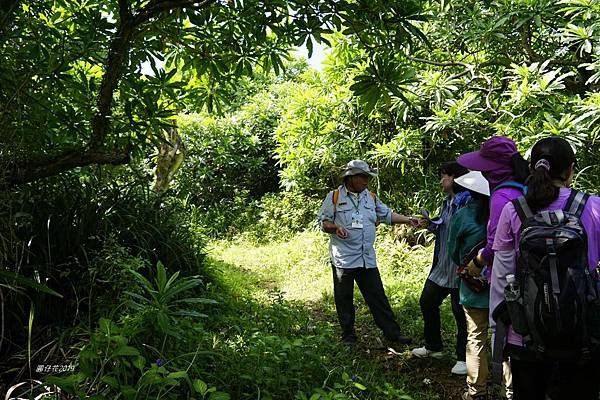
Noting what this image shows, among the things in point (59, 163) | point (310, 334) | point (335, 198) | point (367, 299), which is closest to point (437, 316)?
point (367, 299)

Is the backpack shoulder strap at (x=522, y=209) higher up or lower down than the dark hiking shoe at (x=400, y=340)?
higher up

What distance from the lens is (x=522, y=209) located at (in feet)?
7.70

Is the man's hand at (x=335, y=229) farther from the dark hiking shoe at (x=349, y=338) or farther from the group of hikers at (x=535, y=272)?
the group of hikers at (x=535, y=272)

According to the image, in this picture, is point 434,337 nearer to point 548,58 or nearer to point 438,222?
point 438,222

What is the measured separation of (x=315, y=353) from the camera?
127 inches

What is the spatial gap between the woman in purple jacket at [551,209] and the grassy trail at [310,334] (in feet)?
2.08

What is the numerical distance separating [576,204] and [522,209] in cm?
22

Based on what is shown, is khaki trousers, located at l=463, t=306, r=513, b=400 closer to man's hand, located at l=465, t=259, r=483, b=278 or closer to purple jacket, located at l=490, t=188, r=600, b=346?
man's hand, located at l=465, t=259, r=483, b=278

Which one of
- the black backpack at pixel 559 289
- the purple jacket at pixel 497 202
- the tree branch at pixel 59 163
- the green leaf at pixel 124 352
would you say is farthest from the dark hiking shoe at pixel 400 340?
the green leaf at pixel 124 352

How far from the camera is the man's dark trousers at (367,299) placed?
15.3ft

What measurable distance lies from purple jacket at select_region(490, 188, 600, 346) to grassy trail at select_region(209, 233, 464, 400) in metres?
0.76

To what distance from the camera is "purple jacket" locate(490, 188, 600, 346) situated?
2.27m

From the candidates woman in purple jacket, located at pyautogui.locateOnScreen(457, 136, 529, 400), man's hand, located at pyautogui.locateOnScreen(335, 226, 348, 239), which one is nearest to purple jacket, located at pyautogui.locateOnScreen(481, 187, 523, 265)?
woman in purple jacket, located at pyautogui.locateOnScreen(457, 136, 529, 400)

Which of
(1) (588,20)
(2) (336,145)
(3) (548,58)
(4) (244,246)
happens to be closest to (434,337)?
(1) (588,20)
